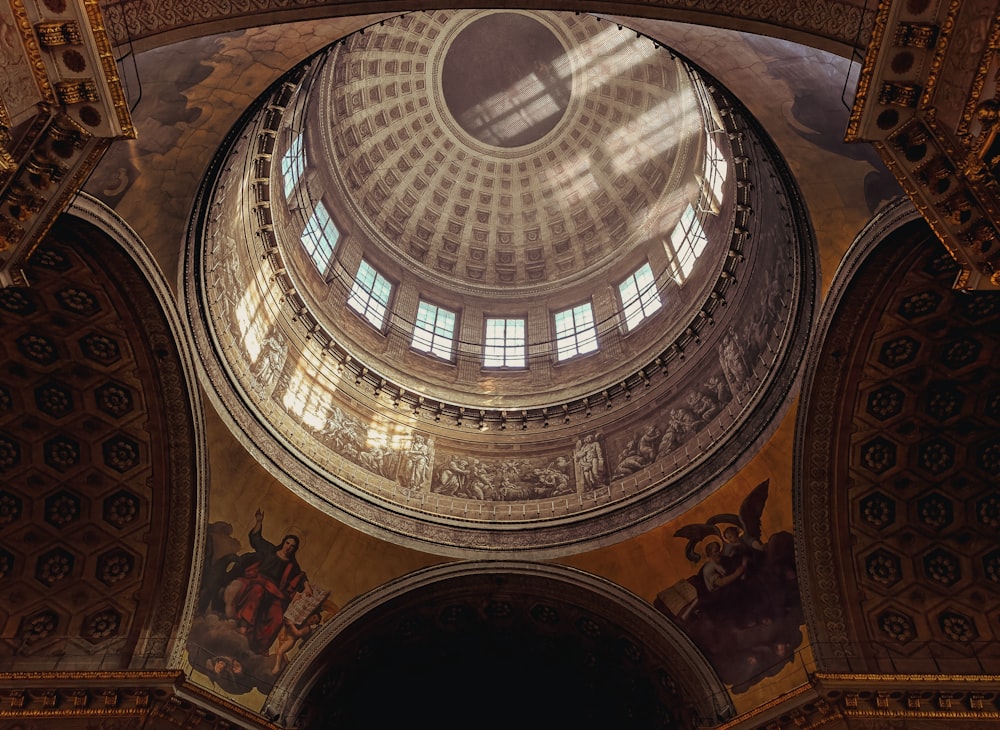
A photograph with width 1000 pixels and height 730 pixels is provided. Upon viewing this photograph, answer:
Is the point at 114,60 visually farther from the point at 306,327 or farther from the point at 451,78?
the point at 451,78

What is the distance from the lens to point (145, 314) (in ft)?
41.4

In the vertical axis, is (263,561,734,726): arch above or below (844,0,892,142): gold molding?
below

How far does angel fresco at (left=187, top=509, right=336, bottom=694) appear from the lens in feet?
47.0

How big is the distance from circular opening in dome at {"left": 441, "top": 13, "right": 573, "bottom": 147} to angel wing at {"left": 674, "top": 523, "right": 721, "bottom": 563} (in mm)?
14638

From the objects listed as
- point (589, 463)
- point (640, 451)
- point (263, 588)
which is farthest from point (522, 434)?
point (263, 588)

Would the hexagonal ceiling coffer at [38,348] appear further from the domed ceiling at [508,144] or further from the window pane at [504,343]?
the window pane at [504,343]

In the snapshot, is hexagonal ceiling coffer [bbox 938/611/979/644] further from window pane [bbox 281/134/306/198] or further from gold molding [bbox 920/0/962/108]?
window pane [bbox 281/134/306/198]

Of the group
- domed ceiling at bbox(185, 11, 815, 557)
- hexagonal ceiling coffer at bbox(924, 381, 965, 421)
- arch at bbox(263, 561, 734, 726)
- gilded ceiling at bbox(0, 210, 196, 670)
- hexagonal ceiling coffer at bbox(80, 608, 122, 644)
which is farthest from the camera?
domed ceiling at bbox(185, 11, 815, 557)

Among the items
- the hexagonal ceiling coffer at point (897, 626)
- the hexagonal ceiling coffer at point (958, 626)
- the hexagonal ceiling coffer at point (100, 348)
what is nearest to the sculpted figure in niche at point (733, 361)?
the hexagonal ceiling coffer at point (897, 626)

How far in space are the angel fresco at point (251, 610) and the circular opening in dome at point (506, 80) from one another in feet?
50.0

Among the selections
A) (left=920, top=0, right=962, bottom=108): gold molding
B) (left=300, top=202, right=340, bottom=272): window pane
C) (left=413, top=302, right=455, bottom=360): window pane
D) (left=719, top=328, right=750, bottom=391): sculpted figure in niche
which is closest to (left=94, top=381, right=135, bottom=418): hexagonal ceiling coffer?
(left=300, top=202, right=340, bottom=272): window pane

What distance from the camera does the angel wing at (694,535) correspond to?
15.4 meters

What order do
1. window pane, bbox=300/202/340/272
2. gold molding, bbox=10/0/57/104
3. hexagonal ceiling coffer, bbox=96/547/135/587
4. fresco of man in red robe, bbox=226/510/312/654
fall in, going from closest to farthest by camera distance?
gold molding, bbox=10/0/57/104 < hexagonal ceiling coffer, bbox=96/547/135/587 < fresco of man in red robe, bbox=226/510/312/654 < window pane, bbox=300/202/340/272

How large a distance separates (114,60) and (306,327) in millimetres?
11103
